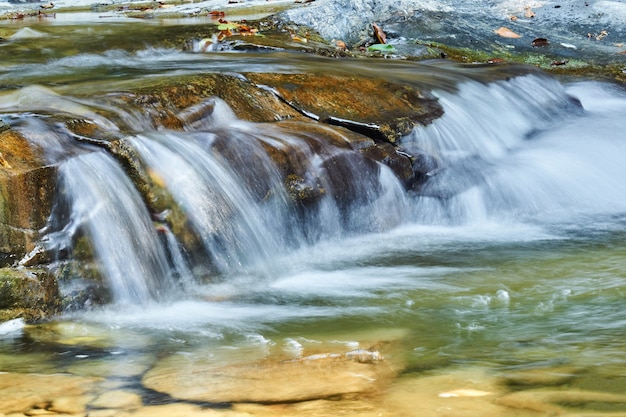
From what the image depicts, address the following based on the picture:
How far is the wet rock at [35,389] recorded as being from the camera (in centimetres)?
336

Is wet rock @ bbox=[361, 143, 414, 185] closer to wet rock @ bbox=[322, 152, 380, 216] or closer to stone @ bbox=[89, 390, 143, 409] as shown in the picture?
wet rock @ bbox=[322, 152, 380, 216]

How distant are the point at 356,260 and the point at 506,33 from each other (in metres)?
8.54

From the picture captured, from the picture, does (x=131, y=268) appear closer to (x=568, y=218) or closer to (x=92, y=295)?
(x=92, y=295)

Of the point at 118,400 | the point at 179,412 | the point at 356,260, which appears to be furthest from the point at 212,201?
the point at 179,412

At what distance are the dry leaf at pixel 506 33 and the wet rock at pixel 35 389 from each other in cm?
1099

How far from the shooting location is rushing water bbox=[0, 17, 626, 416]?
3926 millimetres

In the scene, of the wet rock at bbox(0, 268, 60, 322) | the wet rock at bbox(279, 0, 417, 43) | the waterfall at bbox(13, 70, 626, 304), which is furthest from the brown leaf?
the wet rock at bbox(0, 268, 60, 322)

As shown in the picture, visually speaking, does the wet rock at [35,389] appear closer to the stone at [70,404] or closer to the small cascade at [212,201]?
the stone at [70,404]

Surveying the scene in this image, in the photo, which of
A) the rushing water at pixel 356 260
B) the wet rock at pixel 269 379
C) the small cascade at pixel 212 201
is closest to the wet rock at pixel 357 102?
the rushing water at pixel 356 260

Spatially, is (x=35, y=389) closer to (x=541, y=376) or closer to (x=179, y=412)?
(x=179, y=412)

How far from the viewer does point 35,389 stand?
3.56 meters

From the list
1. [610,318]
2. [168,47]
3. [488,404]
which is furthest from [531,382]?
[168,47]

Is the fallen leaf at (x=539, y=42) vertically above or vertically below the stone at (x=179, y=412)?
above

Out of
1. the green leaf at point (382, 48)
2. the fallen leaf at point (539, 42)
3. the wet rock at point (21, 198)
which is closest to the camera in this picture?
the wet rock at point (21, 198)
